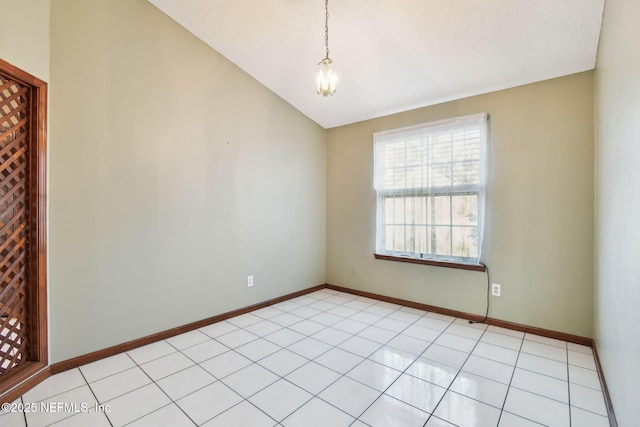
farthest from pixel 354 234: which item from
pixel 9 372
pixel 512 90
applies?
pixel 9 372

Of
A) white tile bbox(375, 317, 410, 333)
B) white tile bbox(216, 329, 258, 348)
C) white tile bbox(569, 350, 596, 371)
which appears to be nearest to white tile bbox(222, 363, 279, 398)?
white tile bbox(216, 329, 258, 348)

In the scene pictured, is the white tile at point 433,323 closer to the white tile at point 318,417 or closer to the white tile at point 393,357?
the white tile at point 393,357

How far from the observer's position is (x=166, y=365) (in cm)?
216

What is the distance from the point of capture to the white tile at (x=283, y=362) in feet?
6.97

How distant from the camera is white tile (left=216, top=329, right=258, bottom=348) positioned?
254 centimetres

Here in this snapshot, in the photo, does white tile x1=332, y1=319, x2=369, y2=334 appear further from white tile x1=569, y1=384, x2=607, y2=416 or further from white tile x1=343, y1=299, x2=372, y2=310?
white tile x1=569, y1=384, x2=607, y2=416

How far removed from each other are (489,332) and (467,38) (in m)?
2.69

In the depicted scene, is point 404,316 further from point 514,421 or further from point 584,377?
point 514,421

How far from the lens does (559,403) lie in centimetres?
175

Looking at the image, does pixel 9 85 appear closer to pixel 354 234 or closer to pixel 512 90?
pixel 354 234

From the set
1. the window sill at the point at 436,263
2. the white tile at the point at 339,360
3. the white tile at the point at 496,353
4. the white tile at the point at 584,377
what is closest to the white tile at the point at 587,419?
the white tile at the point at 584,377

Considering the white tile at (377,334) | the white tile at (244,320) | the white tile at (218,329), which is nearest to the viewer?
the white tile at (377,334)

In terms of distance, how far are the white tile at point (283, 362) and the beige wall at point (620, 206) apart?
184 cm

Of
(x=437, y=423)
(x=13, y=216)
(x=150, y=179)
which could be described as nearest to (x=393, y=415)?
(x=437, y=423)
